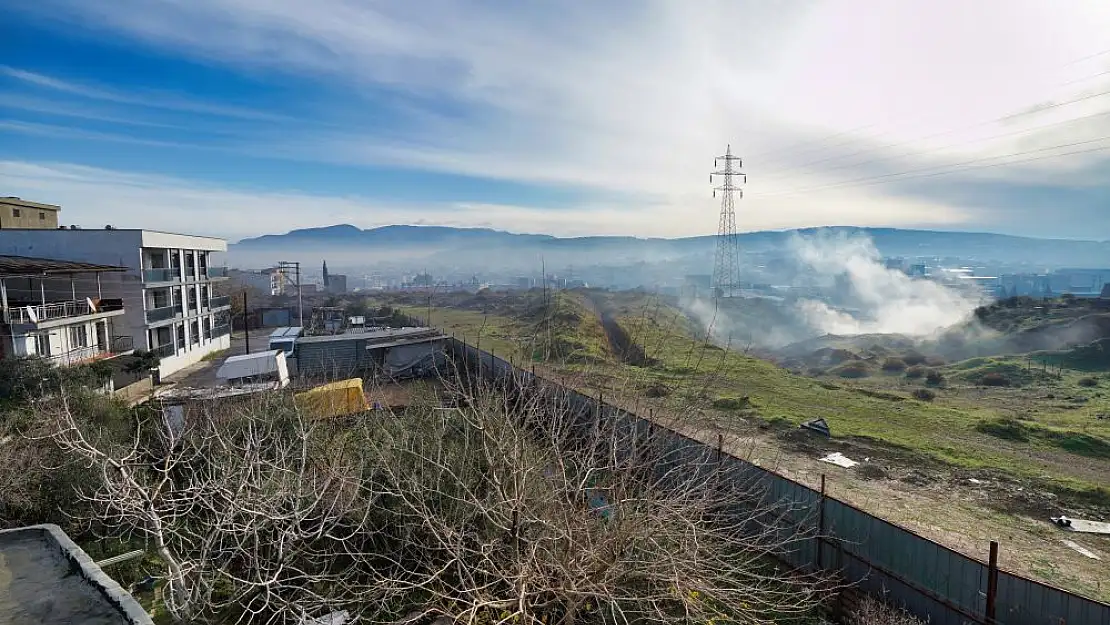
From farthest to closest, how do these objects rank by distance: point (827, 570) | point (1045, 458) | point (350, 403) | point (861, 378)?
1. point (861, 378)
2. point (350, 403)
3. point (1045, 458)
4. point (827, 570)

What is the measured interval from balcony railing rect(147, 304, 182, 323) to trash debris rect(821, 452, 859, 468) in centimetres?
2577

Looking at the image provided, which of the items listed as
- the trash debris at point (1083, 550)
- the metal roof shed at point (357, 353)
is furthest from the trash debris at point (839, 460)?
the metal roof shed at point (357, 353)

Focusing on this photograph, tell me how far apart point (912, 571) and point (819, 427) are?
8.69 meters

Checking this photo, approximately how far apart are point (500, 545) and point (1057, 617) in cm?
554

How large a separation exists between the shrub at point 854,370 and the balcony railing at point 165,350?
99.2 feet

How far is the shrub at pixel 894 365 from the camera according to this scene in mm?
26750

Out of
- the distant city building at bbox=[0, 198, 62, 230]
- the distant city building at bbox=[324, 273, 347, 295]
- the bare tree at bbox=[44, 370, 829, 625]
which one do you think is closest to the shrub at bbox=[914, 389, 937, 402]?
the bare tree at bbox=[44, 370, 829, 625]

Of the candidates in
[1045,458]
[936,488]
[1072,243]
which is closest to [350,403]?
[936,488]

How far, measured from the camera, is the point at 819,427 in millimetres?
14758

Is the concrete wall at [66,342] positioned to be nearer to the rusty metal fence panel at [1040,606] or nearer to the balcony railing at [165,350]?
the balcony railing at [165,350]

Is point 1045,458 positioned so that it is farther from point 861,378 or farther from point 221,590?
point 221,590

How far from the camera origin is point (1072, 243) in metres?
186

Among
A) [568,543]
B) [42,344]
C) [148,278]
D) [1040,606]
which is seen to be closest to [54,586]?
[568,543]

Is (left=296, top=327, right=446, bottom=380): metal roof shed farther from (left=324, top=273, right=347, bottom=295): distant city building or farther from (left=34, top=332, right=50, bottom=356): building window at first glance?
(left=324, top=273, right=347, bottom=295): distant city building
